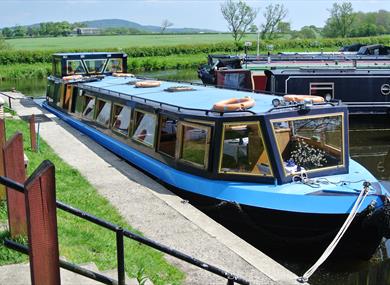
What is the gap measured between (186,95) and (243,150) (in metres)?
3.09

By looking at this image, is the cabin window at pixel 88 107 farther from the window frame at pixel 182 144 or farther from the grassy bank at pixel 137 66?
the grassy bank at pixel 137 66

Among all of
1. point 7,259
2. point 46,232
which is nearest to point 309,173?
point 7,259

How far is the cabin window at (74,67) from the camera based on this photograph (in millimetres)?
17016

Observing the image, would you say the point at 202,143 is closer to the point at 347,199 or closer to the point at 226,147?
the point at 226,147

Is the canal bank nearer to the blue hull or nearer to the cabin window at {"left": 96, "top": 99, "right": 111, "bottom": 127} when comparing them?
the blue hull

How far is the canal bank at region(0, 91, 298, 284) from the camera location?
5754mm

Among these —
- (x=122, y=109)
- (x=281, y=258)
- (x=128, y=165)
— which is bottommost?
(x=281, y=258)

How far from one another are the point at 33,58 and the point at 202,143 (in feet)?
136

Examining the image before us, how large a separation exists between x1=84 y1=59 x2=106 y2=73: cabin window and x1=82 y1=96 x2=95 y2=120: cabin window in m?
3.16

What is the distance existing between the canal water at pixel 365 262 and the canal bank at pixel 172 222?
112 cm

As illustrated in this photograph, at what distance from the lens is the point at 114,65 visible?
17.7 m

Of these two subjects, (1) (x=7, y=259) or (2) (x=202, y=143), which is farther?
(2) (x=202, y=143)

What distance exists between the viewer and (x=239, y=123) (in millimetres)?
7844

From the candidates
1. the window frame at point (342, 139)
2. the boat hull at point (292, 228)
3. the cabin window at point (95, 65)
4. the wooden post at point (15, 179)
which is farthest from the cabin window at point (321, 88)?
the wooden post at point (15, 179)
